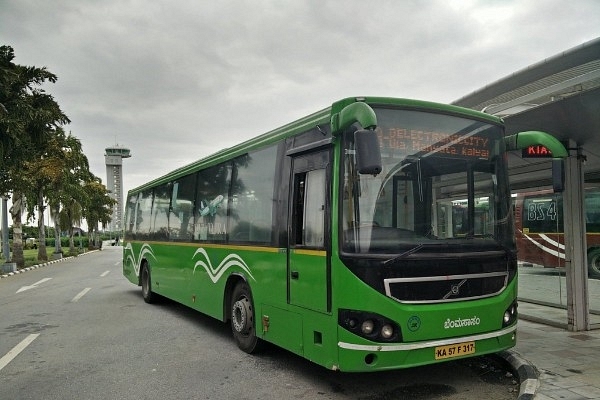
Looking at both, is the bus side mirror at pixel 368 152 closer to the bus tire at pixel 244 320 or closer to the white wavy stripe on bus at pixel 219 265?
the white wavy stripe on bus at pixel 219 265

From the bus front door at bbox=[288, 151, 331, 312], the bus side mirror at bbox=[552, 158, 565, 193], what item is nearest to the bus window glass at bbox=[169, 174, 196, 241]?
the bus front door at bbox=[288, 151, 331, 312]

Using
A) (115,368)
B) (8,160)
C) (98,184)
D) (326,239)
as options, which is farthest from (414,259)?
(98,184)

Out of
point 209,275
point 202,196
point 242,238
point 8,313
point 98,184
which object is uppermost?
point 98,184

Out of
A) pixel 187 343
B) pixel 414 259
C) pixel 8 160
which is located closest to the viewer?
pixel 414 259

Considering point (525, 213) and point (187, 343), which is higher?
point (525, 213)

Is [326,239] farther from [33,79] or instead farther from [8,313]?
[33,79]

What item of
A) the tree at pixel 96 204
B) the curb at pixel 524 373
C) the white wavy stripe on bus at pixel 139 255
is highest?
the tree at pixel 96 204

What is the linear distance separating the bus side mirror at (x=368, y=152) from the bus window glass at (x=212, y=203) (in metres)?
3.73

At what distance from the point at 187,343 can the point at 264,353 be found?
155 cm

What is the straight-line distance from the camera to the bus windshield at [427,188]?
188 inches

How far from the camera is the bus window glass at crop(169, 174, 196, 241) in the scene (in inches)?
363

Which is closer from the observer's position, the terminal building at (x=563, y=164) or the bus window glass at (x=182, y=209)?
the terminal building at (x=563, y=164)

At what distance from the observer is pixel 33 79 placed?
19.5 metres

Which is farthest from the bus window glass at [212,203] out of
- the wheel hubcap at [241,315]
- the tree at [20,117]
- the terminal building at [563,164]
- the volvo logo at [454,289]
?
the tree at [20,117]
